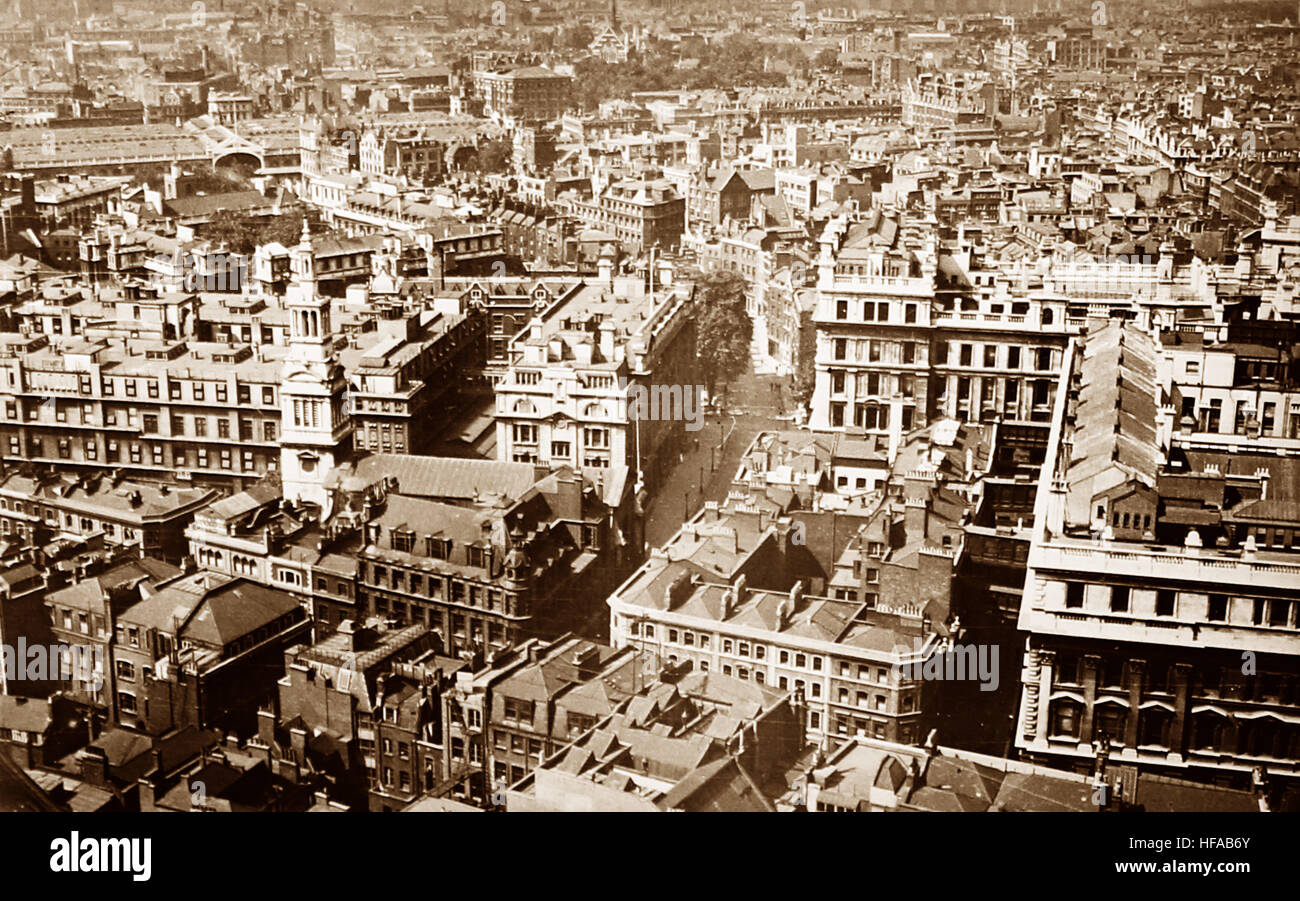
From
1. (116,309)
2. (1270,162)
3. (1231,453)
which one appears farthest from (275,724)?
(1270,162)

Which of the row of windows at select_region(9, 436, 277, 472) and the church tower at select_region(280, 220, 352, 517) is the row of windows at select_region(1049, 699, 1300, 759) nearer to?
the church tower at select_region(280, 220, 352, 517)

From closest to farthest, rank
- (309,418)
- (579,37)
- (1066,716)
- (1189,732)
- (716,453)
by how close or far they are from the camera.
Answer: (1189,732) → (1066,716) → (309,418) → (716,453) → (579,37)

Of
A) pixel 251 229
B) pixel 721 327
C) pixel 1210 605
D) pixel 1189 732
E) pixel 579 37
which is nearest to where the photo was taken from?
pixel 1210 605

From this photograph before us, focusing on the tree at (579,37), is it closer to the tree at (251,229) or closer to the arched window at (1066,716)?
the tree at (251,229)

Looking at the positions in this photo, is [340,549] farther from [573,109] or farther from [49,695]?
[573,109]

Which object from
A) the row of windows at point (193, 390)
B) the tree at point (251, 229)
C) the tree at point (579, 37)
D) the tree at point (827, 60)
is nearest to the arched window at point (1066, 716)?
the row of windows at point (193, 390)

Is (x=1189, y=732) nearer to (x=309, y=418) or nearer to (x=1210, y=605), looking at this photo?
(x=1210, y=605)

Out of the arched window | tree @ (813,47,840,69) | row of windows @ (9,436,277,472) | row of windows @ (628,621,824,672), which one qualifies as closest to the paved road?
row of windows @ (628,621,824,672)

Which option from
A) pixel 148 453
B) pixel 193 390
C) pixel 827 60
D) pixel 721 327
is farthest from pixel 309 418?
pixel 827 60

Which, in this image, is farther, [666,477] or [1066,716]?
[666,477]
